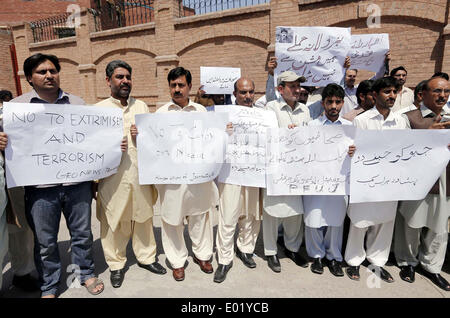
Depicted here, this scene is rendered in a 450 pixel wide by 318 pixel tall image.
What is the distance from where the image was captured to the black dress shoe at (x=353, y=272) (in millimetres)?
2636

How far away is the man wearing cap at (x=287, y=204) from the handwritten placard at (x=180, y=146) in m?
0.66

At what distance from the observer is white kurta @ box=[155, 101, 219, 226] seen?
8.11 feet

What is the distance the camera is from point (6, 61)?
14086 mm

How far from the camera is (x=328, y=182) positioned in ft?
8.07

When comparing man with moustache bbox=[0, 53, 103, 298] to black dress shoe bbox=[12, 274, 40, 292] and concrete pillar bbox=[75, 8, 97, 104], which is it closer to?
black dress shoe bbox=[12, 274, 40, 292]

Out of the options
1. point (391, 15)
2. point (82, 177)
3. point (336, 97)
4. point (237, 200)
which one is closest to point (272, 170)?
point (237, 200)

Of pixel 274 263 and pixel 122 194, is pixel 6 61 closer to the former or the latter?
pixel 122 194

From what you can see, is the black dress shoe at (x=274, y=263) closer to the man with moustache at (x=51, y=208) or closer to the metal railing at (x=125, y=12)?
the man with moustache at (x=51, y=208)

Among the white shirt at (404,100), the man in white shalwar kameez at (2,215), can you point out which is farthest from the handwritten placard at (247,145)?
the white shirt at (404,100)

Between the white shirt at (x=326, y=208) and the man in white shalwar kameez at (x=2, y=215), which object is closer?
the man in white shalwar kameez at (x=2, y=215)

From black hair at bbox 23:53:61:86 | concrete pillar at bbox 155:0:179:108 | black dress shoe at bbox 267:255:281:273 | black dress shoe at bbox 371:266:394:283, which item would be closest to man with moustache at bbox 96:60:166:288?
black hair at bbox 23:53:61:86

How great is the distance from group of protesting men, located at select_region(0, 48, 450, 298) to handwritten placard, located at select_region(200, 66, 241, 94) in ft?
8.09

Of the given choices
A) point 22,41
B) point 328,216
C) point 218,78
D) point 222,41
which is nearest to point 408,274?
point 328,216

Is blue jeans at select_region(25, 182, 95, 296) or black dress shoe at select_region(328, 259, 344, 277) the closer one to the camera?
blue jeans at select_region(25, 182, 95, 296)
